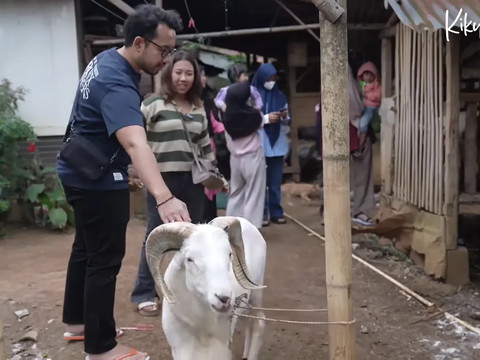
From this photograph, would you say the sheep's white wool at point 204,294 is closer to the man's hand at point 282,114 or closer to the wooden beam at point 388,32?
the man's hand at point 282,114

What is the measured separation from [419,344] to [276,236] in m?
3.41

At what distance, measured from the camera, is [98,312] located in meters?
3.44

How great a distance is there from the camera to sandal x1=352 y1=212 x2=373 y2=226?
7.71m

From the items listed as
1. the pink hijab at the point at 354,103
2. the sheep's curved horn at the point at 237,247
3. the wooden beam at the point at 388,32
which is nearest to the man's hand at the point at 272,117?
the pink hijab at the point at 354,103

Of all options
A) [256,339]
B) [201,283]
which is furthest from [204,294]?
[256,339]

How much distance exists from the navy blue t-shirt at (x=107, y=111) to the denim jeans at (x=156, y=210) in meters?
0.97

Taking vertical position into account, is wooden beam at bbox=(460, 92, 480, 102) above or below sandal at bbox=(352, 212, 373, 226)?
above

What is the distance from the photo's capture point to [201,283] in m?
2.82

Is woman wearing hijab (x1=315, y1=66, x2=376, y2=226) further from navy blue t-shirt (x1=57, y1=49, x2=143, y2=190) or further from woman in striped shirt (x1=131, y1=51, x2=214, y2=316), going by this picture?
navy blue t-shirt (x1=57, y1=49, x2=143, y2=190)

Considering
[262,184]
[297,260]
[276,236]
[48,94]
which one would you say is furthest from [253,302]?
[48,94]

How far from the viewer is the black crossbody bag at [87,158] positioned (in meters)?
3.28

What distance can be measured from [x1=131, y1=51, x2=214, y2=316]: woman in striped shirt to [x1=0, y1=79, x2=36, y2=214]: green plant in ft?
11.6

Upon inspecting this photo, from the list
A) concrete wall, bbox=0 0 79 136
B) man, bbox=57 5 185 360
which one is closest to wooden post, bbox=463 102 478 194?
man, bbox=57 5 185 360

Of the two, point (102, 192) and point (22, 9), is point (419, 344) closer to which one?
point (102, 192)
